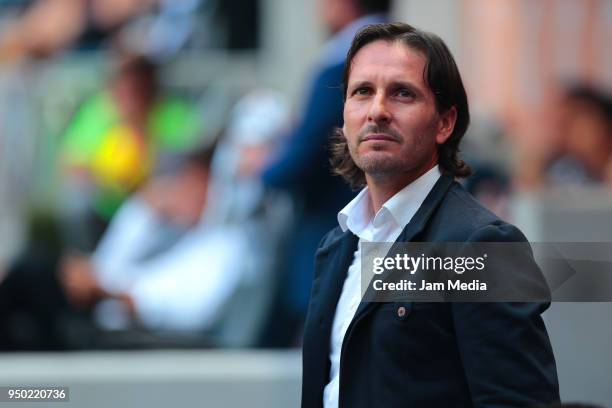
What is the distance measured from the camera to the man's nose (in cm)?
238

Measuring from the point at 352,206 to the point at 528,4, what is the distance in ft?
20.0

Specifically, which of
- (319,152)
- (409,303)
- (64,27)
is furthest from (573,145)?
(409,303)

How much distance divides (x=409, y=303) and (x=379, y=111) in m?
0.35

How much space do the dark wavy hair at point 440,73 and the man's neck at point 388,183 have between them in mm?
45

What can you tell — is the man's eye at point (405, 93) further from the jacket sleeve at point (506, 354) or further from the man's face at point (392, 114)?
the jacket sleeve at point (506, 354)

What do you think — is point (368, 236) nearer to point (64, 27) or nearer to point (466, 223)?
point (466, 223)

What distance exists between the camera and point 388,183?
246 centimetres

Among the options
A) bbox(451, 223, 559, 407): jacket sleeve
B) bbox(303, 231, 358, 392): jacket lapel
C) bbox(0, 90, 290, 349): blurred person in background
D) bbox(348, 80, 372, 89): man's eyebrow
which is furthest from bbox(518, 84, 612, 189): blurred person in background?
bbox(451, 223, 559, 407): jacket sleeve

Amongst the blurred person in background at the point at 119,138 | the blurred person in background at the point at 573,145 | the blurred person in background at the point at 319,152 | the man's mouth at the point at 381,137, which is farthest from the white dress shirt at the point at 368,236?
the blurred person in background at the point at 119,138

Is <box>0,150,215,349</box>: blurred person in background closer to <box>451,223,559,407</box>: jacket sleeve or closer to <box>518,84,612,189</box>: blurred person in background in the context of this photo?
<box>518,84,612,189</box>: blurred person in background

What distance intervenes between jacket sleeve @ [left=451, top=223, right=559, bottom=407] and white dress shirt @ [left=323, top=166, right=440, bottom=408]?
0.26 meters

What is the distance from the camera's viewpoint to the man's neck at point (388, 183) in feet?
8.05

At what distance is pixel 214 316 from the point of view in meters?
7.56

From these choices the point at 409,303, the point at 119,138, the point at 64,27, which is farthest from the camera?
the point at 64,27
